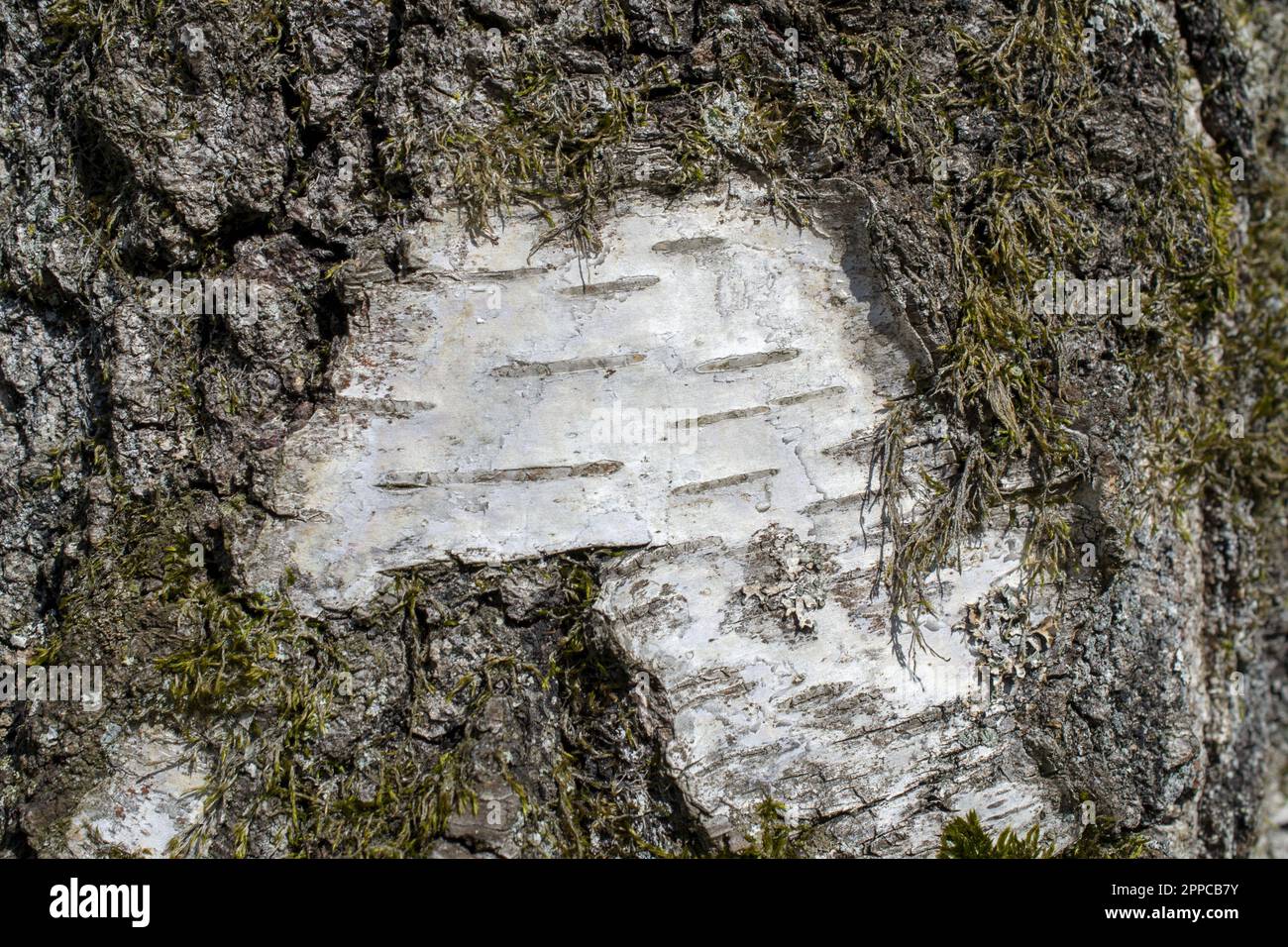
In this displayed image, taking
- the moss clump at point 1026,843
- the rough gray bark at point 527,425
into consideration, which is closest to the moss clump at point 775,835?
the rough gray bark at point 527,425

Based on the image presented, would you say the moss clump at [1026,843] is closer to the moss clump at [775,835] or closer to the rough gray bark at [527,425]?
the rough gray bark at [527,425]

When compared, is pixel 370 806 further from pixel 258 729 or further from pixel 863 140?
pixel 863 140

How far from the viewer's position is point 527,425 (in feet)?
7.04

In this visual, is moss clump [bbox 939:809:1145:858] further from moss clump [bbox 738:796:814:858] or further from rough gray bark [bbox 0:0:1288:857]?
moss clump [bbox 738:796:814:858]

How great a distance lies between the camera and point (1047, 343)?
2.39 m

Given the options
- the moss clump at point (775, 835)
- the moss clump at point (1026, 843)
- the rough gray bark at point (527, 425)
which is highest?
the rough gray bark at point (527, 425)

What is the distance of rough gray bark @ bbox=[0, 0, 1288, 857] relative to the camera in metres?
2.12

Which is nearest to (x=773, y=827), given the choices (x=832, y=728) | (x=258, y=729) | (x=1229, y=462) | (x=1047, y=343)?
(x=832, y=728)

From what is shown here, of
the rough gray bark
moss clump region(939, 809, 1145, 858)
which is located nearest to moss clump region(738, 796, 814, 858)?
the rough gray bark

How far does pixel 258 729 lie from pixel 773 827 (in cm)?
133

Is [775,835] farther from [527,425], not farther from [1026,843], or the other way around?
[527,425]

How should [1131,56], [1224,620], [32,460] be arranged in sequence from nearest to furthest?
[32,460] < [1131,56] < [1224,620]

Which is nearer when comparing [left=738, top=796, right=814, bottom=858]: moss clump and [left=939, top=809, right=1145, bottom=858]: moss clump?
[left=738, top=796, right=814, bottom=858]: moss clump

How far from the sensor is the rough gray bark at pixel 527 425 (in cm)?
212
